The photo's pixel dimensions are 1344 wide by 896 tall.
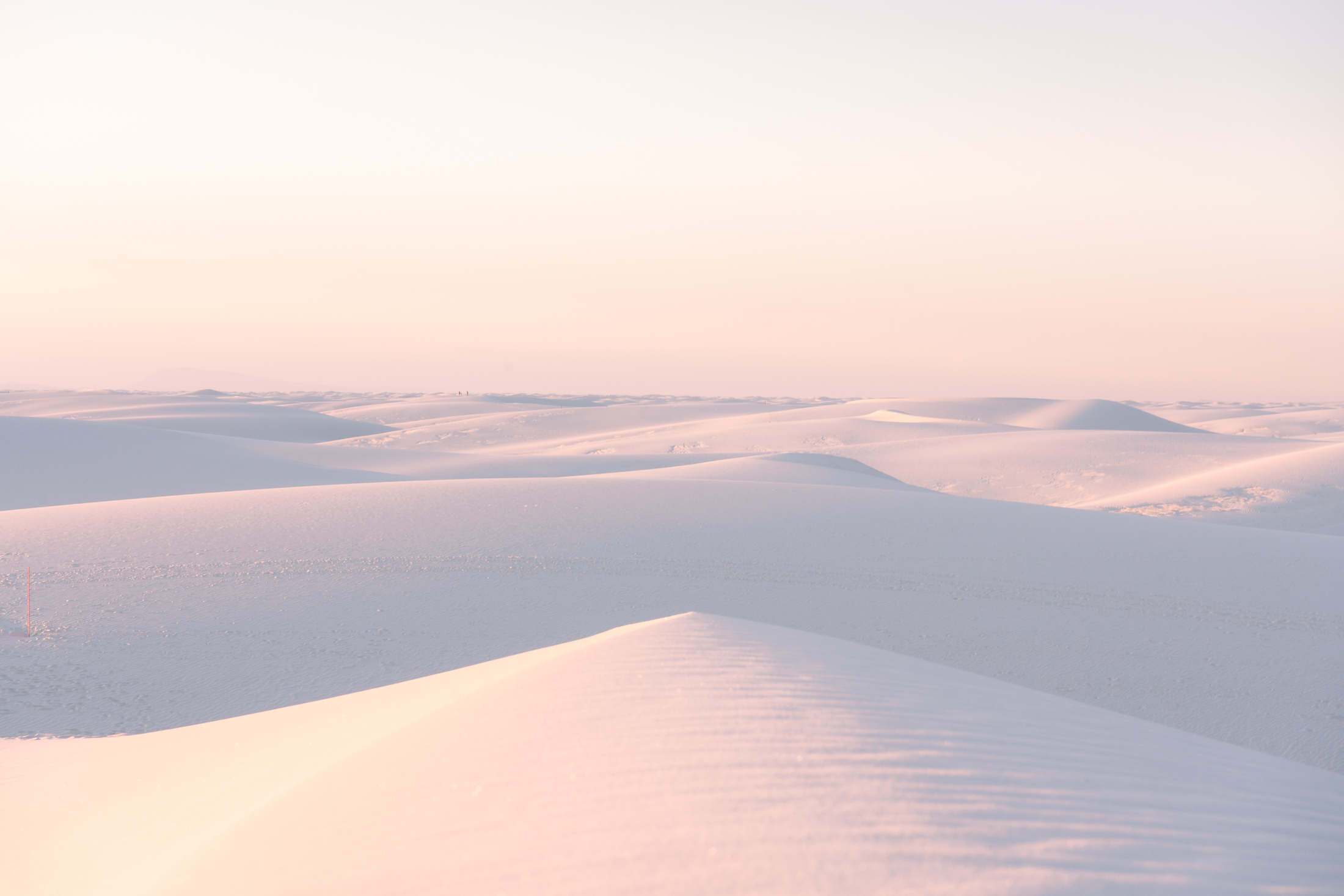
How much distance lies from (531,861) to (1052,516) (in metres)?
7.95

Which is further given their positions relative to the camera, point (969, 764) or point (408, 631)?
point (408, 631)

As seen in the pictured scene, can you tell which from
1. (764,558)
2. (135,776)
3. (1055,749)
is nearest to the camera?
(1055,749)

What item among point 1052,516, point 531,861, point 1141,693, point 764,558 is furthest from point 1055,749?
point 1052,516

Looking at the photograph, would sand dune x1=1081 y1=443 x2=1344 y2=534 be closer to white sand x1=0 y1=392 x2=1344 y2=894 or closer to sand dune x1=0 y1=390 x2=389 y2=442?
white sand x1=0 y1=392 x2=1344 y2=894

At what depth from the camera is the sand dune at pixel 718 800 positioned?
5.86ft

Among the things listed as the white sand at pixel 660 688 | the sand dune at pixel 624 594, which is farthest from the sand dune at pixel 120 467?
the sand dune at pixel 624 594

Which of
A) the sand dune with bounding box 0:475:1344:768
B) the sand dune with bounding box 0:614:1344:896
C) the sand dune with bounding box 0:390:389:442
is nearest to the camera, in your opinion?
the sand dune with bounding box 0:614:1344:896

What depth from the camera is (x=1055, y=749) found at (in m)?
2.42

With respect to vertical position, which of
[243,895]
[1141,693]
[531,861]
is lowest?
[1141,693]

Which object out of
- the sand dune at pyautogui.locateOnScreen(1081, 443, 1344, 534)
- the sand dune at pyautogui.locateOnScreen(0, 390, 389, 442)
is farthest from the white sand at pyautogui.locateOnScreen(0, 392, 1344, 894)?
the sand dune at pyautogui.locateOnScreen(0, 390, 389, 442)

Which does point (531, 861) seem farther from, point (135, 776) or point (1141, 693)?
point (1141, 693)

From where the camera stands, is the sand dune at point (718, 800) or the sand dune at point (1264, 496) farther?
the sand dune at point (1264, 496)

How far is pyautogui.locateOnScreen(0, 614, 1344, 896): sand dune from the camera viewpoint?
5.86 ft

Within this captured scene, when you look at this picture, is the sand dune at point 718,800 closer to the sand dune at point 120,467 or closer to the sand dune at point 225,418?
the sand dune at point 120,467
